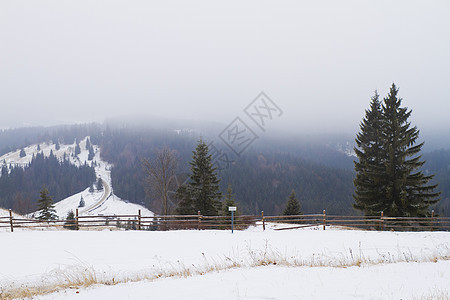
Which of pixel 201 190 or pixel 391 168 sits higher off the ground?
pixel 391 168

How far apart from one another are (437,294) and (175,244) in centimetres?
1003

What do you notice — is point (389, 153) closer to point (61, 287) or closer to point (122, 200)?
point (61, 287)

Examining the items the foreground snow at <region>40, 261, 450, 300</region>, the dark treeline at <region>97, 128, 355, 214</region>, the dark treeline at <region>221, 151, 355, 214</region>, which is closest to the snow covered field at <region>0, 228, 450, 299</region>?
the foreground snow at <region>40, 261, 450, 300</region>

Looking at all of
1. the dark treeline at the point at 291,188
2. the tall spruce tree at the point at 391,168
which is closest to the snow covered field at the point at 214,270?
the tall spruce tree at the point at 391,168

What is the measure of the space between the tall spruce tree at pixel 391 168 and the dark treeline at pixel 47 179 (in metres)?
146

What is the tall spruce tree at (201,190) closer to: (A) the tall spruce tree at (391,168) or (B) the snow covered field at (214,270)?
(B) the snow covered field at (214,270)

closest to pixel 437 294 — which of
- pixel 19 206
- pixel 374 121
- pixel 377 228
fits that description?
pixel 377 228

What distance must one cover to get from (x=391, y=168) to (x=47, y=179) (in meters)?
187

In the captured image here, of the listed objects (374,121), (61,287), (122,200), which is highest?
(374,121)

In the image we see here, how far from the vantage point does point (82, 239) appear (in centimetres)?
1281

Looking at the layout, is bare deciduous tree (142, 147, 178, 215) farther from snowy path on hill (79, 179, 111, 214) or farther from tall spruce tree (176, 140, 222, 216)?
snowy path on hill (79, 179, 111, 214)

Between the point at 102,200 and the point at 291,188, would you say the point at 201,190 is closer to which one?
the point at 102,200

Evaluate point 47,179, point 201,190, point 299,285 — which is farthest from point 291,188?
point 47,179

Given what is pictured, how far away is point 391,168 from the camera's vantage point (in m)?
19.1
